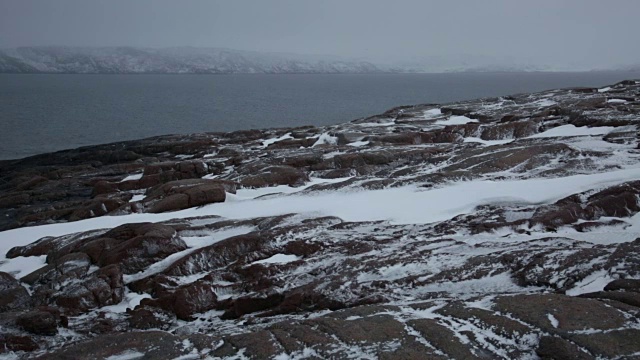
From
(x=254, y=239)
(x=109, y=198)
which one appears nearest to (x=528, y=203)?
(x=254, y=239)

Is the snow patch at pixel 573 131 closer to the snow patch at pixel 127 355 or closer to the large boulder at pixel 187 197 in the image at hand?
the large boulder at pixel 187 197

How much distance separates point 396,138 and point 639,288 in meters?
30.3

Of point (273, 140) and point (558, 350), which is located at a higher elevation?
point (558, 350)

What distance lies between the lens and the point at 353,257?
1703 cm

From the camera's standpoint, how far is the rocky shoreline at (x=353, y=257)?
1042 centimetres

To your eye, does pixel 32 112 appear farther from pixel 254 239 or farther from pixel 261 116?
pixel 254 239

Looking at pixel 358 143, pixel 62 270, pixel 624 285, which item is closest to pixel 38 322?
pixel 62 270

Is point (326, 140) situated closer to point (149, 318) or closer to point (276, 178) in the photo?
point (276, 178)

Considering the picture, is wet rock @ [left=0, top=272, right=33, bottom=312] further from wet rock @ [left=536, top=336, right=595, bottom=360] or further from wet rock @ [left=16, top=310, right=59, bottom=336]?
wet rock @ [left=536, top=336, right=595, bottom=360]

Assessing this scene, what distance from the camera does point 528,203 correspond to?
2072 centimetres

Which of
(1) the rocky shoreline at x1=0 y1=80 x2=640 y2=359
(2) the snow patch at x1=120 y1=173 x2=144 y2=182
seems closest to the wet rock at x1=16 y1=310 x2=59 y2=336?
(1) the rocky shoreline at x1=0 y1=80 x2=640 y2=359

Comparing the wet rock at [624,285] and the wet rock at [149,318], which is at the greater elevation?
the wet rock at [624,285]

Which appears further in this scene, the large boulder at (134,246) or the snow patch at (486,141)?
the snow patch at (486,141)

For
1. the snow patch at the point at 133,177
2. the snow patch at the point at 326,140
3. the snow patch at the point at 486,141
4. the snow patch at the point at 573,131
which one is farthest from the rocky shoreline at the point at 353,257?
the snow patch at the point at 326,140
